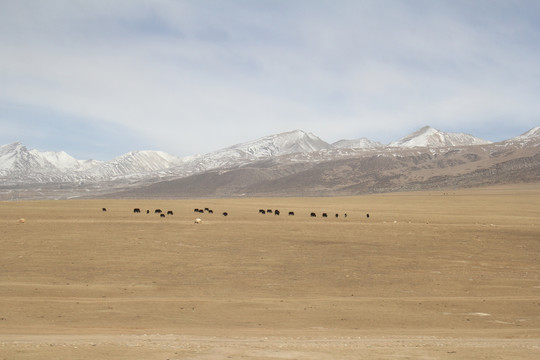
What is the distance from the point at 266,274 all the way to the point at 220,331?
9.47 metres

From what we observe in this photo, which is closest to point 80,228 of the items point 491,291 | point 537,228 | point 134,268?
point 134,268

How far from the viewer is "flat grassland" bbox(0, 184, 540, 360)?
490 inches

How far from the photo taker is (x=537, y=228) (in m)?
44.1

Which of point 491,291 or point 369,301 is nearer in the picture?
point 369,301

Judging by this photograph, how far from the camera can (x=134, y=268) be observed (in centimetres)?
2422

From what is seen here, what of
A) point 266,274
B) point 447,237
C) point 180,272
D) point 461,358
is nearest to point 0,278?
point 180,272

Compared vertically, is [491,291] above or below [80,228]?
below

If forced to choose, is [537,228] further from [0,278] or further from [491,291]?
[0,278]

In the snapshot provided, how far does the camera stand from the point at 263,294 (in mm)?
20281

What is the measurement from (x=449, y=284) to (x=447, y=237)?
14670 mm

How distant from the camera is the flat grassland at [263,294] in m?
12.4

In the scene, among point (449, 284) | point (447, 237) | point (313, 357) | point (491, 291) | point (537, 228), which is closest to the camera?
point (313, 357)

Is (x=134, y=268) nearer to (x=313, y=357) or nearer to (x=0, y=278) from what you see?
(x=0, y=278)

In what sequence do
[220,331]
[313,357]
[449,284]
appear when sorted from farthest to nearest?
[449,284] < [220,331] < [313,357]
